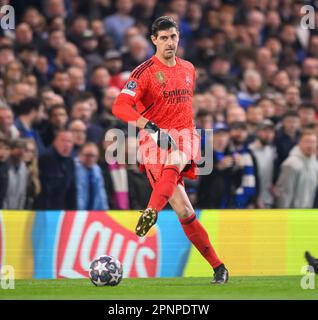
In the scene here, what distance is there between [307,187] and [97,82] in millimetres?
3615

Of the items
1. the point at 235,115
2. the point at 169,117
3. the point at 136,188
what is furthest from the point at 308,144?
the point at 169,117

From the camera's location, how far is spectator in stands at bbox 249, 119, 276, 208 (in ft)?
52.6

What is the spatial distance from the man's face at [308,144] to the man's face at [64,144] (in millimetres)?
3097

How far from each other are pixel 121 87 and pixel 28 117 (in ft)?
8.60

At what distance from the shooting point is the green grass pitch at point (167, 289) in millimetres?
10094

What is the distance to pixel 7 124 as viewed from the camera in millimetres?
15055

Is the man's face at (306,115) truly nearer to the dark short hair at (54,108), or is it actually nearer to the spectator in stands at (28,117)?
the dark short hair at (54,108)

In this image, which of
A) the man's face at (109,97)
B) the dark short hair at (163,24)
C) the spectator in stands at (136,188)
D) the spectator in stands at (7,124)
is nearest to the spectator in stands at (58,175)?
the spectator in stands at (7,124)

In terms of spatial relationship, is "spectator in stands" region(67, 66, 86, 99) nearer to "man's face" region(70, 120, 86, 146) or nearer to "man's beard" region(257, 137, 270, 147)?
"man's face" region(70, 120, 86, 146)

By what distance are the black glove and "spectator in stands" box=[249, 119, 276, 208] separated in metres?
5.09

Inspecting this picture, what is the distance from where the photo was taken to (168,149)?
11.1 m

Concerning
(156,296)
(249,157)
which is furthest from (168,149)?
(249,157)
